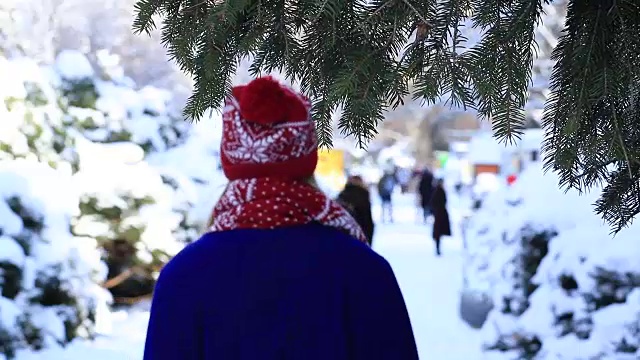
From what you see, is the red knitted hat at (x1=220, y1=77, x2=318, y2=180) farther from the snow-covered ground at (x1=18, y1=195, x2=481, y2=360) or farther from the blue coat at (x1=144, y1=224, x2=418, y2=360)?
the snow-covered ground at (x1=18, y1=195, x2=481, y2=360)

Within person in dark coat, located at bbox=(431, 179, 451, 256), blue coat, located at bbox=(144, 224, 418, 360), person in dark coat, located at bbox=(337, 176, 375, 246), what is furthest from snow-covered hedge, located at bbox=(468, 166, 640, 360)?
person in dark coat, located at bbox=(431, 179, 451, 256)

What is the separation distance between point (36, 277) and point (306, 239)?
5.67 m

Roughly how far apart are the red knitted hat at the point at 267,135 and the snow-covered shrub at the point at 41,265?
5084 mm

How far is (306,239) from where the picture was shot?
6.10ft

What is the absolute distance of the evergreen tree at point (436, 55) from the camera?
2129 millimetres

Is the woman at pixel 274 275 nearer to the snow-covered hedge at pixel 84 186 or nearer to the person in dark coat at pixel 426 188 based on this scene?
the snow-covered hedge at pixel 84 186

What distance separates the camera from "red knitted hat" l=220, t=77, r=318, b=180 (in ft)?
6.25

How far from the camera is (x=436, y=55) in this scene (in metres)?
2.15

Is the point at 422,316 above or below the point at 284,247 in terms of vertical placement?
below

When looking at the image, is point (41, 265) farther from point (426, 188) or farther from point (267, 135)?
point (426, 188)

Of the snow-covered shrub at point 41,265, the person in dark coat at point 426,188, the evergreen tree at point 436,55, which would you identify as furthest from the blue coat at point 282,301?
the person in dark coat at point 426,188

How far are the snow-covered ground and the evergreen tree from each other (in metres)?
4.89

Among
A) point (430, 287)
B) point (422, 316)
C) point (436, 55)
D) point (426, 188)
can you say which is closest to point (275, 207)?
point (436, 55)

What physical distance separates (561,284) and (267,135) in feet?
16.2
